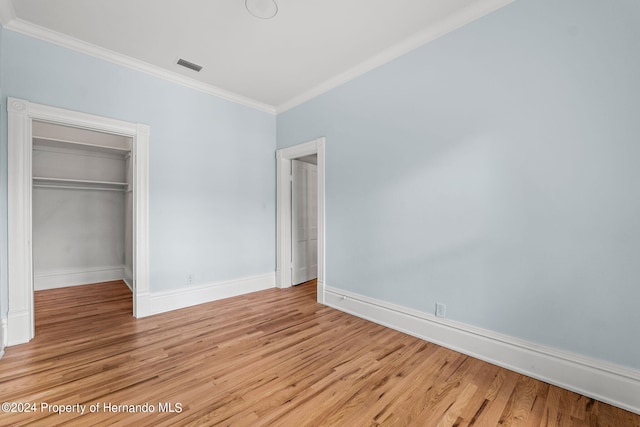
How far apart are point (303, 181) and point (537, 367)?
3740 millimetres

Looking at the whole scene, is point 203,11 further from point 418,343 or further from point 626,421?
point 626,421

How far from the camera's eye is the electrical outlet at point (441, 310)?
2.55 metres

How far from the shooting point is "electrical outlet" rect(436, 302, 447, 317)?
100 inches

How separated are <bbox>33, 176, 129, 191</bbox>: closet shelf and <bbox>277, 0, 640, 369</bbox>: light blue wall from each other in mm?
4346

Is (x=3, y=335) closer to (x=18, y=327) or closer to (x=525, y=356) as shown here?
(x=18, y=327)

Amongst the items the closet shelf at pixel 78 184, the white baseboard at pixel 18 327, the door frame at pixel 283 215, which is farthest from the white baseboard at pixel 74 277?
the door frame at pixel 283 215

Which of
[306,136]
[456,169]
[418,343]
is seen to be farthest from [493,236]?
[306,136]

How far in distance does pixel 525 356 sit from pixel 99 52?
16.1 feet

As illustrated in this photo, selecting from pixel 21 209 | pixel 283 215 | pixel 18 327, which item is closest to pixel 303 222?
pixel 283 215

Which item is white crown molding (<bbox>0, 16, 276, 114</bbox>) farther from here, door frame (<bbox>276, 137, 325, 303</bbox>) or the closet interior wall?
the closet interior wall

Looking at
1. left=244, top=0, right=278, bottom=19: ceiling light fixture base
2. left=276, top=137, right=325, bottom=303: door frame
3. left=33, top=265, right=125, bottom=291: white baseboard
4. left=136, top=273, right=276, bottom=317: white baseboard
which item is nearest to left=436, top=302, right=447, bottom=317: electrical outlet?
left=276, top=137, right=325, bottom=303: door frame

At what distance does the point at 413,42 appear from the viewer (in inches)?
109

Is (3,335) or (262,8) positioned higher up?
(262,8)

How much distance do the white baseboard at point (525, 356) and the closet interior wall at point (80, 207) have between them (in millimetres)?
4385
